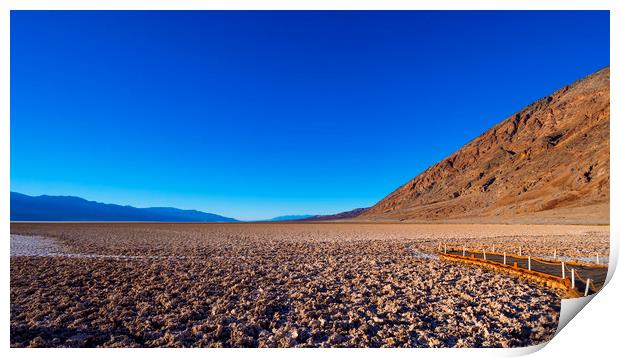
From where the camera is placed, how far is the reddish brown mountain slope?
68375mm

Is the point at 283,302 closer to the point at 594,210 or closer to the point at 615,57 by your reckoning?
the point at 615,57

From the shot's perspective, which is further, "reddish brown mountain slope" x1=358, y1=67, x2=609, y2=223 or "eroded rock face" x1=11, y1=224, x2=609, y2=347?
"reddish brown mountain slope" x1=358, y1=67, x2=609, y2=223

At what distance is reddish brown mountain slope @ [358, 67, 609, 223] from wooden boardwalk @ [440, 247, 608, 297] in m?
48.5

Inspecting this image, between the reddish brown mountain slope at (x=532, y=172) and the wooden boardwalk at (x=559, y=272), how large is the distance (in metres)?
A: 48.5

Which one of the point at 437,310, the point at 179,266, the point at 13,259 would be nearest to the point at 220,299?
the point at 437,310

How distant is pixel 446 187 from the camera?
115 m

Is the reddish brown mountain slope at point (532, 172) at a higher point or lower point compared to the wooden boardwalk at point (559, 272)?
higher

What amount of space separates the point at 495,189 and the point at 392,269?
8954 centimetres

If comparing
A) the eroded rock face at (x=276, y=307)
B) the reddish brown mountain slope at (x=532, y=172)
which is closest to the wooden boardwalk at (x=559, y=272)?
the eroded rock face at (x=276, y=307)

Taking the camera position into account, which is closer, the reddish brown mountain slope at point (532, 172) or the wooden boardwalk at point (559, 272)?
the wooden boardwalk at point (559, 272)

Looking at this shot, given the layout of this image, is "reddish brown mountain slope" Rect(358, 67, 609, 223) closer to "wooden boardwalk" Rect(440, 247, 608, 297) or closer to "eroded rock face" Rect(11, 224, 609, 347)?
"wooden boardwalk" Rect(440, 247, 608, 297)

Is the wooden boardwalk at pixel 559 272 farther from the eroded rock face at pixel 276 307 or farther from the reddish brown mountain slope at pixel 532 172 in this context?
the reddish brown mountain slope at pixel 532 172

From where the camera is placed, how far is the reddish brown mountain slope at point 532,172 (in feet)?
224

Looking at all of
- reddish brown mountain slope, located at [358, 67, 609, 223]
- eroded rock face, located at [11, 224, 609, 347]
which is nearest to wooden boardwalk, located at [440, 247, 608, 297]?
eroded rock face, located at [11, 224, 609, 347]
